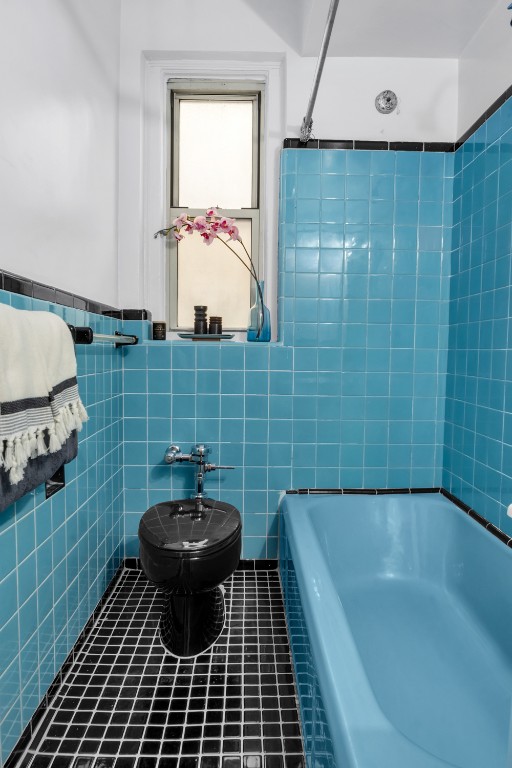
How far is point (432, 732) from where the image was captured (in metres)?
1.04

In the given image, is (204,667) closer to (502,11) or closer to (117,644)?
(117,644)

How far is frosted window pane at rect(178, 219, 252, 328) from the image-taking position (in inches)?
82.0

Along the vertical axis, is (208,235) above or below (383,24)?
below

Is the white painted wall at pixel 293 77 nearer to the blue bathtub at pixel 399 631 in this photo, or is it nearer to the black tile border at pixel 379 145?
the black tile border at pixel 379 145

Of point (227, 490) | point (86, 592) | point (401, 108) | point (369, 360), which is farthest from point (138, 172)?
point (86, 592)

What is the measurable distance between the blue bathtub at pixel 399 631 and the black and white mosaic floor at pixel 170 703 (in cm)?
13

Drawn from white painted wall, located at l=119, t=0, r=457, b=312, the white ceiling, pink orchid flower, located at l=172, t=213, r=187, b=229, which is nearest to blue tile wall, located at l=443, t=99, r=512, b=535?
white painted wall, located at l=119, t=0, r=457, b=312

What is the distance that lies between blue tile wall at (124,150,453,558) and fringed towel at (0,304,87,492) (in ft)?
2.87

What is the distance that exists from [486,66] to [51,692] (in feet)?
8.89

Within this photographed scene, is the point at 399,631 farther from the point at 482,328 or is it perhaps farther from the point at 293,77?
the point at 293,77

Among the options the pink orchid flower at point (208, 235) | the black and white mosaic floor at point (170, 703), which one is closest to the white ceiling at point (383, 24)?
the pink orchid flower at point (208, 235)

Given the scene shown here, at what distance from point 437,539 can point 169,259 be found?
1.78 meters

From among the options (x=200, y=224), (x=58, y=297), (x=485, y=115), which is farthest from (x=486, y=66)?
(x=58, y=297)

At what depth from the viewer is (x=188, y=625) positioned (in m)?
1.43
